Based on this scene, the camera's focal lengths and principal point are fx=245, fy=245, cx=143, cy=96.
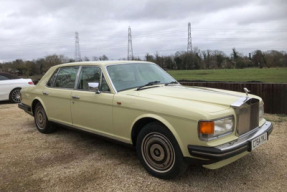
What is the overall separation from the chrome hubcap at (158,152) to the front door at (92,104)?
761mm

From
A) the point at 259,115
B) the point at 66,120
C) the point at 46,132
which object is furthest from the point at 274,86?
the point at 46,132

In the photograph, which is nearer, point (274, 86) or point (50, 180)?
point (50, 180)

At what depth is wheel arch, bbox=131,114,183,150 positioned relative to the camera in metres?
3.03

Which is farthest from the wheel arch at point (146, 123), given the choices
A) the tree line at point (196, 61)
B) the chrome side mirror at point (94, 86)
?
the tree line at point (196, 61)

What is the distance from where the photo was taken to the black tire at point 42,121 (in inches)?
217

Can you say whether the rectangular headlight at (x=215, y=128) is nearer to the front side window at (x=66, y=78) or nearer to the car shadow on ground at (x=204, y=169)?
the car shadow on ground at (x=204, y=169)

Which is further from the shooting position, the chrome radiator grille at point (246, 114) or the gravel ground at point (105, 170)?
the gravel ground at point (105, 170)

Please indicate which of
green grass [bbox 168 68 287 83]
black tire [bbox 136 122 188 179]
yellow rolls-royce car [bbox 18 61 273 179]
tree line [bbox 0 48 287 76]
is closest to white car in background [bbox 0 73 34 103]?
yellow rolls-royce car [bbox 18 61 273 179]

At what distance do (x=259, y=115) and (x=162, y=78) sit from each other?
176 centimetres

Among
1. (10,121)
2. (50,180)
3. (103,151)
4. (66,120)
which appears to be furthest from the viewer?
(10,121)

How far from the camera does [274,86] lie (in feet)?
24.1

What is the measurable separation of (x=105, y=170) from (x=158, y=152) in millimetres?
928

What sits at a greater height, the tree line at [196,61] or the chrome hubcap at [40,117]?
the tree line at [196,61]

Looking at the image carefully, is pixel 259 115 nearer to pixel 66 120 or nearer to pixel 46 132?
pixel 66 120
